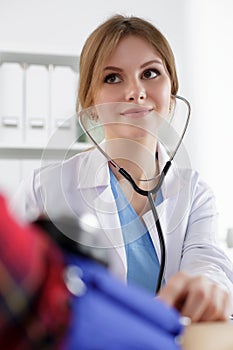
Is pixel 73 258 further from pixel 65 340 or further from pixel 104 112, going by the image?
pixel 104 112

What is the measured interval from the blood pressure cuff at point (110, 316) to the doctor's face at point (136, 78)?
875 millimetres

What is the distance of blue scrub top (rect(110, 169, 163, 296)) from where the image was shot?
3.60 ft

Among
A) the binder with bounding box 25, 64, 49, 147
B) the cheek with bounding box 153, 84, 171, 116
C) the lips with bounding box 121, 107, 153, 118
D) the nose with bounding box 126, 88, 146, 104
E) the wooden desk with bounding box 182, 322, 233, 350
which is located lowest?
the binder with bounding box 25, 64, 49, 147

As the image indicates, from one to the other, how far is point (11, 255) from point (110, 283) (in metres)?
0.08

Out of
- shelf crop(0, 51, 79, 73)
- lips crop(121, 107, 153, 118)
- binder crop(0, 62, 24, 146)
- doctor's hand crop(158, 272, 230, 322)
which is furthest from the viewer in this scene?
shelf crop(0, 51, 79, 73)

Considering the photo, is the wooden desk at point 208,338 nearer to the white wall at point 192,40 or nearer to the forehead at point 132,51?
the forehead at point 132,51

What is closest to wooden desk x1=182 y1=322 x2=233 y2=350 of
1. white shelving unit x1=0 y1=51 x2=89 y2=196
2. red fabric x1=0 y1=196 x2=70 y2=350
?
red fabric x1=0 y1=196 x2=70 y2=350

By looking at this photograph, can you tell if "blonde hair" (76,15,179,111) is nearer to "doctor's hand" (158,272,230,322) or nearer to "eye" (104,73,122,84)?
"eye" (104,73,122,84)

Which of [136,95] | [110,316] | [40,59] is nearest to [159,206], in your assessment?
[136,95]

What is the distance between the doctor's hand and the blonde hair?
80cm

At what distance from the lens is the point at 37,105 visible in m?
2.27

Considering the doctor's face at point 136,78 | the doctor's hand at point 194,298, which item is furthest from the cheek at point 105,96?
the doctor's hand at point 194,298

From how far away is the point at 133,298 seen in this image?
0.95 ft

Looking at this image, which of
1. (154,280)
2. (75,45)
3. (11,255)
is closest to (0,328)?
(11,255)
